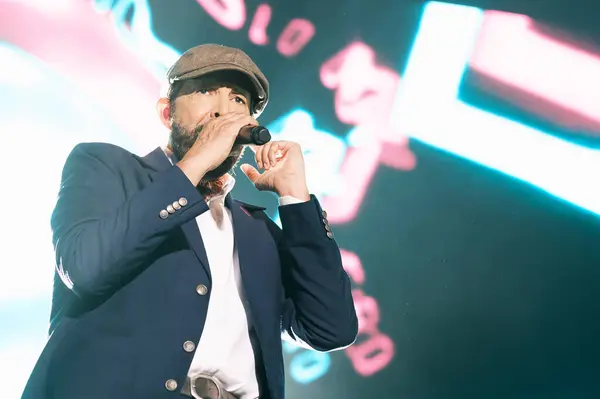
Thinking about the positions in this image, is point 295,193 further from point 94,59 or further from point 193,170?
point 94,59

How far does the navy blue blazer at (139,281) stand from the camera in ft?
2.77

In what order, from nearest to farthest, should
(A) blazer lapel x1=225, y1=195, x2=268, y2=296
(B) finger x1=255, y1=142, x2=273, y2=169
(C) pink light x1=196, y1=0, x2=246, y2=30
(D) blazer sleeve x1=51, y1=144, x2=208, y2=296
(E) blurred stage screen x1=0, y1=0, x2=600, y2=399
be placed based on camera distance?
(D) blazer sleeve x1=51, y1=144, x2=208, y2=296
(A) blazer lapel x1=225, y1=195, x2=268, y2=296
(B) finger x1=255, y1=142, x2=273, y2=169
(E) blurred stage screen x1=0, y1=0, x2=600, y2=399
(C) pink light x1=196, y1=0, x2=246, y2=30

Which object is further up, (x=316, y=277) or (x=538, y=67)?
(x=538, y=67)

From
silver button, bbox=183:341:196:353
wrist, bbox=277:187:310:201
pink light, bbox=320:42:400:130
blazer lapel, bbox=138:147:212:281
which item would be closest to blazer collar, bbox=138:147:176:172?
blazer lapel, bbox=138:147:212:281

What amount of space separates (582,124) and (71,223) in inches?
52.3

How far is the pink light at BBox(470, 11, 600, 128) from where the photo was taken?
5.27ft

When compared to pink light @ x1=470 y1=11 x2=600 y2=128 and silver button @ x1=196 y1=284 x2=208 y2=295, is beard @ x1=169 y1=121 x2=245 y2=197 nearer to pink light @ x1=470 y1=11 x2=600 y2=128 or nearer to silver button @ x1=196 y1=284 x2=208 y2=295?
silver button @ x1=196 y1=284 x2=208 y2=295

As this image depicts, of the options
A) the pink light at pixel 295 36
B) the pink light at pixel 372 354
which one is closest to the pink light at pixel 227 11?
the pink light at pixel 295 36

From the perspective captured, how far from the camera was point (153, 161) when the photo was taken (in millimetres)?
1090

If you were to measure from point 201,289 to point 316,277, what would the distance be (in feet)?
0.83

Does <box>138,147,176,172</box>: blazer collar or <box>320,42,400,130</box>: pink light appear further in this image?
<box>320,42,400,130</box>: pink light

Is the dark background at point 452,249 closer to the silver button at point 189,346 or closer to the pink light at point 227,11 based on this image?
the pink light at point 227,11

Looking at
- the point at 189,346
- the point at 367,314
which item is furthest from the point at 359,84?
the point at 189,346

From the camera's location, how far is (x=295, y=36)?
6.28ft
